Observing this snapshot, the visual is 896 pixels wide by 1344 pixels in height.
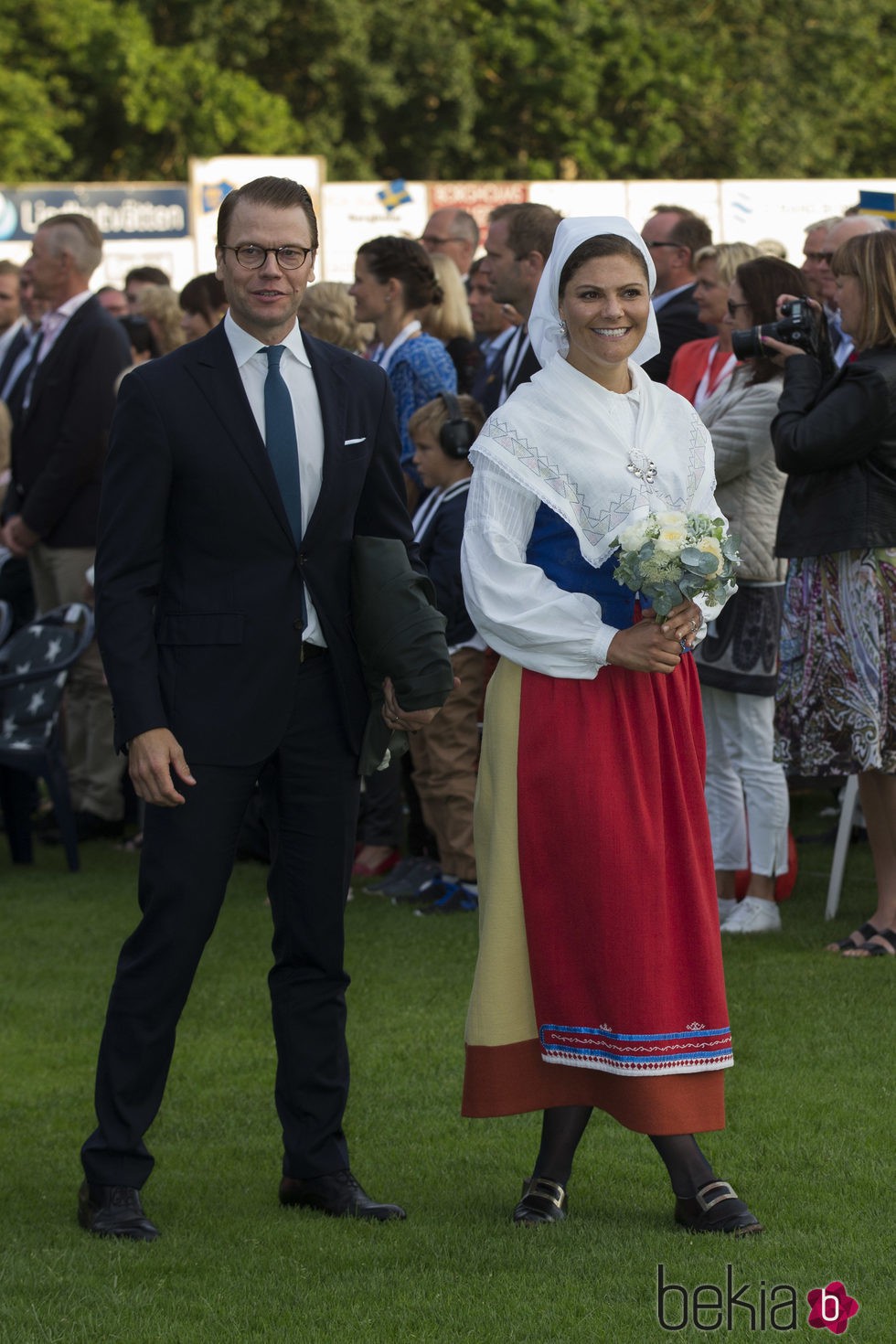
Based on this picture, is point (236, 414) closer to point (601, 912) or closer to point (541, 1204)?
point (601, 912)

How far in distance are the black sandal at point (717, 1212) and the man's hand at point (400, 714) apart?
1.21m

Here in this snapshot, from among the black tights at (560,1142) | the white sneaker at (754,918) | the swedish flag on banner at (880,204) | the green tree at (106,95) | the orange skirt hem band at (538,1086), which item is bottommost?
the white sneaker at (754,918)

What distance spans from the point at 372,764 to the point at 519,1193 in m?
1.13

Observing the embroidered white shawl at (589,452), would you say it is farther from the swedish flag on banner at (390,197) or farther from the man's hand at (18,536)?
the swedish flag on banner at (390,197)

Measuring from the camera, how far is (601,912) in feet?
14.4

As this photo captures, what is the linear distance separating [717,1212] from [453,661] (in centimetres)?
396

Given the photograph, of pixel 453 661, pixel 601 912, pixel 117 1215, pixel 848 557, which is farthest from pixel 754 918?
pixel 117 1215

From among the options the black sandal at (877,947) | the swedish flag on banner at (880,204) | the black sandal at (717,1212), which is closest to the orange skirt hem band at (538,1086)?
the black sandal at (717,1212)

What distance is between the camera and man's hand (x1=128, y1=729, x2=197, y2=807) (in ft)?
14.1

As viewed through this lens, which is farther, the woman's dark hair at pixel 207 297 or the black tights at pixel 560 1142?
the woman's dark hair at pixel 207 297

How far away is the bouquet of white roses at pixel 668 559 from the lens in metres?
4.20

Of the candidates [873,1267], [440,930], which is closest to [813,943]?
[440,930]

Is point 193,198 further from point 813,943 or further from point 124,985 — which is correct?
point 124,985

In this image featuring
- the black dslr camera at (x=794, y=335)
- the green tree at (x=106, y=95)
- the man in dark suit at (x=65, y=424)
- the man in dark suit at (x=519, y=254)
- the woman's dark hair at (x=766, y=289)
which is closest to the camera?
the black dslr camera at (x=794, y=335)
